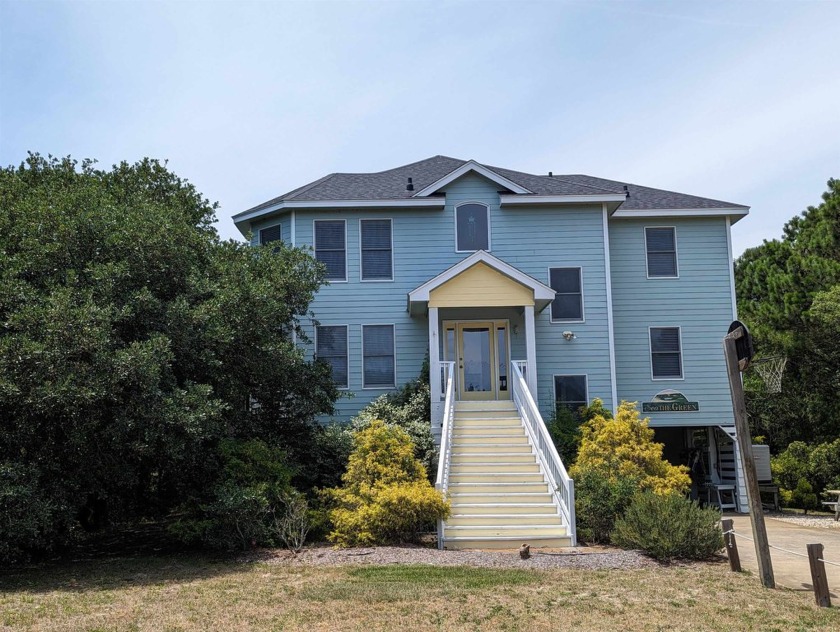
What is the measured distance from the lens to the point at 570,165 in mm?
24031

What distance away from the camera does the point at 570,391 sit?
18.4 meters

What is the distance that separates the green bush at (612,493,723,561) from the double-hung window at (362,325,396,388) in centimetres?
813

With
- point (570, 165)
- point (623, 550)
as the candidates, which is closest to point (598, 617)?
point (623, 550)

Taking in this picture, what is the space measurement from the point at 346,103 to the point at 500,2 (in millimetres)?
3868

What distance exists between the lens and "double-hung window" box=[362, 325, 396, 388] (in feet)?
59.6

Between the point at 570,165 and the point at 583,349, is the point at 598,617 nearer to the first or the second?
the point at 583,349

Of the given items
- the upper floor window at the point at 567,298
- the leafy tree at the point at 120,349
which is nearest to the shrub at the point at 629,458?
the upper floor window at the point at 567,298

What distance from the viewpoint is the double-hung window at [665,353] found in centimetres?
1912

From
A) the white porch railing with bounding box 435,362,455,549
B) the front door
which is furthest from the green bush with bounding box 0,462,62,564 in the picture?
the front door

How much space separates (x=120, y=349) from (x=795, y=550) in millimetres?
10478

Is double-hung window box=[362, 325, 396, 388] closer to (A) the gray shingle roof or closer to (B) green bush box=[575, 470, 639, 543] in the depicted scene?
(A) the gray shingle roof

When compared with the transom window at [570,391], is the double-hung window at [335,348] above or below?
above

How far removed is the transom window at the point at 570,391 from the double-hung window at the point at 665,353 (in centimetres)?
211

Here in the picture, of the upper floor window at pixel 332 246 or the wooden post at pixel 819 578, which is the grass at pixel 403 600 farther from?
the upper floor window at pixel 332 246
